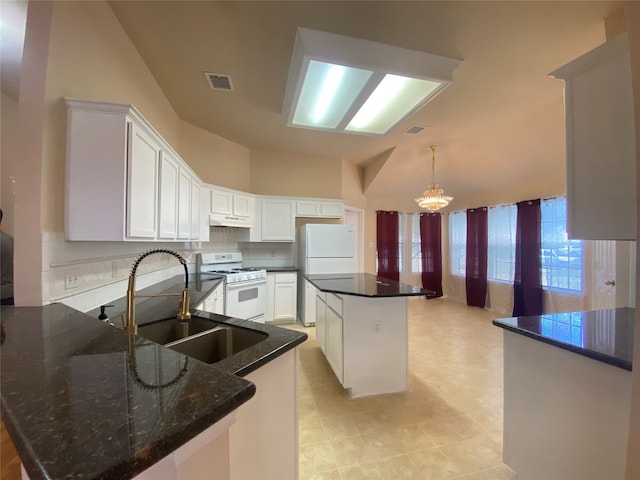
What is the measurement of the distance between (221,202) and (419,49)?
2.91 m

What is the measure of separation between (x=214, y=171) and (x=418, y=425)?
3973 millimetres

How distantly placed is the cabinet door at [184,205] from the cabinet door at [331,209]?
2.50m

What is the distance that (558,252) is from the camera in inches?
161

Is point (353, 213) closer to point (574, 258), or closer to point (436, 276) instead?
point (436, 276)

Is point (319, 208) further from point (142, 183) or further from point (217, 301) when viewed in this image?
point (142, 183)

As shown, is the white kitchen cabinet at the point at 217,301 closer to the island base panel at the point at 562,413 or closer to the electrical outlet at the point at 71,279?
the electrical outlet at the point at 71,279

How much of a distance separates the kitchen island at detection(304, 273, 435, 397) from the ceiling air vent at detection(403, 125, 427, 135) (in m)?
2.35

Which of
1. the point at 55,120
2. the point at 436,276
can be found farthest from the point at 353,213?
the point at 55,120

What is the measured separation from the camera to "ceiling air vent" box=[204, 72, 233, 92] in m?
2.54

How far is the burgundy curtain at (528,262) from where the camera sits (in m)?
4.32

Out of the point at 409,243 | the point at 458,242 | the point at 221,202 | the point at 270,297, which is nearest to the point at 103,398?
the point at 221,202

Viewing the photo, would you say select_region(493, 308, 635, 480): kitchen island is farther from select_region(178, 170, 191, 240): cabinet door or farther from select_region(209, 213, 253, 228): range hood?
select_region(209, 213, 253, 228): range hood

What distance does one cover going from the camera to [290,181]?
15.9 ft

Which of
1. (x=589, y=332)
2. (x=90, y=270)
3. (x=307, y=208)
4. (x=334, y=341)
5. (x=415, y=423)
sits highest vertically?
(x=307, y=208)
